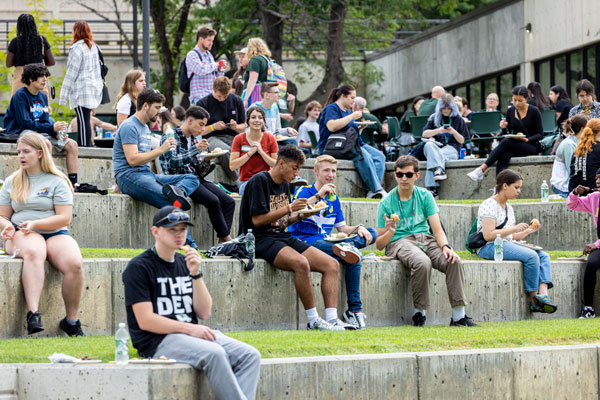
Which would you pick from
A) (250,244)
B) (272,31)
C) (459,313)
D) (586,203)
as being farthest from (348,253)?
(272,31)

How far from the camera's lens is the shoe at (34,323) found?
8266 millimetres

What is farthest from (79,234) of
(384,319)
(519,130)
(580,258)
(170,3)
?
(170,3)

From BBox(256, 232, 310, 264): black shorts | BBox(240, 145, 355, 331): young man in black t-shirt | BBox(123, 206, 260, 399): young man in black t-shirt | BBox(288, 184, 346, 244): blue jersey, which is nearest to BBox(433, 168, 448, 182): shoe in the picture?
BBox(288, 184, 346, 244): blue jersey

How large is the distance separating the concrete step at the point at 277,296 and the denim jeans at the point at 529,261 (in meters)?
0.09

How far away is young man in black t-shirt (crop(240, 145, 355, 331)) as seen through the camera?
9406mm

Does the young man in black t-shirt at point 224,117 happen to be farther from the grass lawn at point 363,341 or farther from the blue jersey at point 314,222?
the grass lawn at point 363,341

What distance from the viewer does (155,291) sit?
7.18 meters

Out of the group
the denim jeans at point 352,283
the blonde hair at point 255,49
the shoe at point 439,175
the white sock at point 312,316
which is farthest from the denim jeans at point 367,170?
the white sock at point 312,316

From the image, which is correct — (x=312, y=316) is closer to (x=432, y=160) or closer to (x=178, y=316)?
(x=178, y=316)

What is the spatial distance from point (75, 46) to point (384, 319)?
20.3 feet

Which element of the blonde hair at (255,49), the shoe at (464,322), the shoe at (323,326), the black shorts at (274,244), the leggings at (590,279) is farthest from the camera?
the blonde hair at (255,49)

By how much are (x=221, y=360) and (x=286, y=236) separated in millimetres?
3018

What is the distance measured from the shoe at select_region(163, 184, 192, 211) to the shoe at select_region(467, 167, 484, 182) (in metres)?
6.14

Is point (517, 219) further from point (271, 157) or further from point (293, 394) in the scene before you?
point (293, 394)
